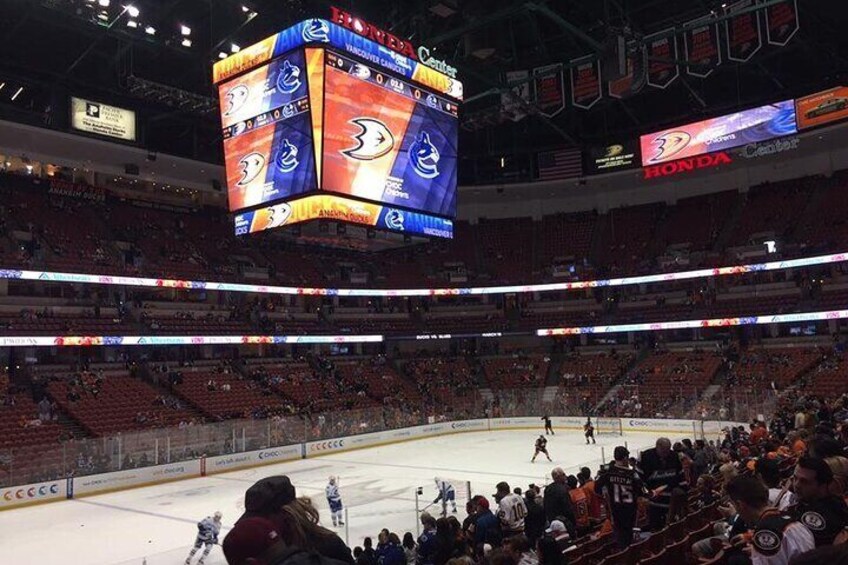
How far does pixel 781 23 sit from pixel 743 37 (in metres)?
1.33

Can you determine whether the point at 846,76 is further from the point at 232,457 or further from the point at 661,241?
the point at 232,457

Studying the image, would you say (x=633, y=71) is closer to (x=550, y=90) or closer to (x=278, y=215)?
(x=278, y=215)

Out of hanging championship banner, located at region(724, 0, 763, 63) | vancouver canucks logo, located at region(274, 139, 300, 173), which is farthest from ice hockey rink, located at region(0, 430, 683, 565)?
hanging championship banner, located at region(724, 0, 763, 63)

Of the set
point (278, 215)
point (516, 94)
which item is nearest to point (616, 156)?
point (516, 94)

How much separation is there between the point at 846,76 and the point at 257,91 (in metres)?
29.8

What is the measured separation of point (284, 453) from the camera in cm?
2928

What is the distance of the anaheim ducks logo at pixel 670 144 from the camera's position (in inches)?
1473

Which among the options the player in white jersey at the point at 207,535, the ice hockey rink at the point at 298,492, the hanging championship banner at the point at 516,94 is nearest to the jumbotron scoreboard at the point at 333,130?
the hanging championship banner at the point at 516,94

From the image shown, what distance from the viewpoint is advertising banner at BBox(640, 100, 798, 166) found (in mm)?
34375

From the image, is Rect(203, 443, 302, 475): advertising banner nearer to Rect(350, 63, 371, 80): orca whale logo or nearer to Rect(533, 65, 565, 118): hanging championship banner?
Rect(350, 63, 371, 80): orca whale logo

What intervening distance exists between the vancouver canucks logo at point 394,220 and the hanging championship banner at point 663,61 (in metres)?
9.99

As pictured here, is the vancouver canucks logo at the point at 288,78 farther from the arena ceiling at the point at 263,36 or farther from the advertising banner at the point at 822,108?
the advertising banner at the point at 822,108

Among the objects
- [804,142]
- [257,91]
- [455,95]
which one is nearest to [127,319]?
[257,91]

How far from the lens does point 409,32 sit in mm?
27422
